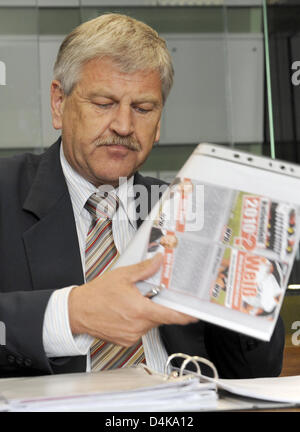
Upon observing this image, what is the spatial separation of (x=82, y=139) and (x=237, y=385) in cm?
60

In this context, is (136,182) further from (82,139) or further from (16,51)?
(16,51)

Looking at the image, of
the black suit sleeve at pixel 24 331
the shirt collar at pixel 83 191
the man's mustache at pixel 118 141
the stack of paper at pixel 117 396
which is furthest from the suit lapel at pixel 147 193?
the stack of paper at pixel 117 396

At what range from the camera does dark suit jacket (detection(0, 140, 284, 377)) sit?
3.61 feet

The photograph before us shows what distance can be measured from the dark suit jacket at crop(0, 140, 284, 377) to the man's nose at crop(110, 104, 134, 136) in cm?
14

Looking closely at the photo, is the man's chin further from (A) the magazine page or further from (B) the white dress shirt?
(A) the magazine page

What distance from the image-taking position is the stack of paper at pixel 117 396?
0.69 m

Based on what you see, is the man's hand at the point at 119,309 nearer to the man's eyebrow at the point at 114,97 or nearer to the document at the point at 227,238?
the document at the point at 227,238

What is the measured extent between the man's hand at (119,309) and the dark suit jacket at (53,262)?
168 mm

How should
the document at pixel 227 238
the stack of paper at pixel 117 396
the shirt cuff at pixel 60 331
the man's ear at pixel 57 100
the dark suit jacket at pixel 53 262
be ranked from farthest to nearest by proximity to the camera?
the man's ear at pixel 57 100, the dark suit jacket at pixel 53 262, the shirt cuff at pixel 60 331, the document at pixel 227 238, the stack of paper at pixel 117 396

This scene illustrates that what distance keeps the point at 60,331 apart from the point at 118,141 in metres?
0.42

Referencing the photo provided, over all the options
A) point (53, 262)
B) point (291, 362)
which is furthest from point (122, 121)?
point (291, 362)

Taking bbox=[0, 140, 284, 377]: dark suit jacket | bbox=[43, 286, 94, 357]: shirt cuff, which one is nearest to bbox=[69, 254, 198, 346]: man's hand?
bbox=[43, 286, 94, 357]: shirt cuff

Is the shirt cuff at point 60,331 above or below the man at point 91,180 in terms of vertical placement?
below
